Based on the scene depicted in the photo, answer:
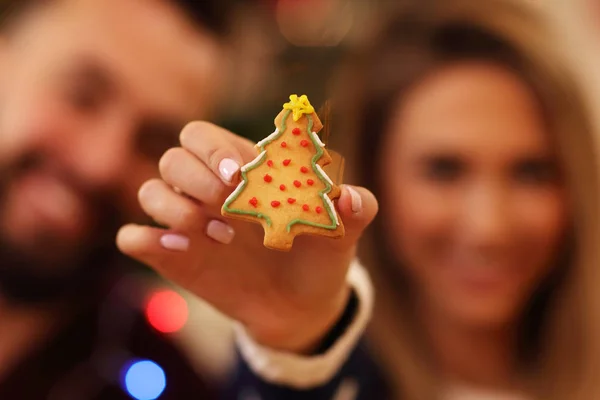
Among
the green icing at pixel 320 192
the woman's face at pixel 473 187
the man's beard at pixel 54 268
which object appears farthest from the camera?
the man's beard at pixel 54 268

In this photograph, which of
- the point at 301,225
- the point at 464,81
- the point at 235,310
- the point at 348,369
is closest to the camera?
the point at 301,225

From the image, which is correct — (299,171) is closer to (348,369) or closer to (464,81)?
(348,369)

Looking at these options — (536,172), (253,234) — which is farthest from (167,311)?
(536,172)

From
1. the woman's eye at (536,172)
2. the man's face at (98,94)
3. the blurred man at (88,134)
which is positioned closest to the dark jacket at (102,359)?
the blurred man at (88,134)

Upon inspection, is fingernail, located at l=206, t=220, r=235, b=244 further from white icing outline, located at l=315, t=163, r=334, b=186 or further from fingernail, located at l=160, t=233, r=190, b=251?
white icing outline, located at l=315, t=163, r=334, b=186

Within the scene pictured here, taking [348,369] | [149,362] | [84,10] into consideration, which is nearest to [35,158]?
[84,10]

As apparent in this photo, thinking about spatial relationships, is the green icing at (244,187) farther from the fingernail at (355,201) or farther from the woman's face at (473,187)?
the woman's face at (473,187)

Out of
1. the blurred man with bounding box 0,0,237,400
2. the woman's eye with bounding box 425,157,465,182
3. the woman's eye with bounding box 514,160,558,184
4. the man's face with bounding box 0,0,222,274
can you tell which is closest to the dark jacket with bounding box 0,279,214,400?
the blurred man with bounding box 0,0,237,400
